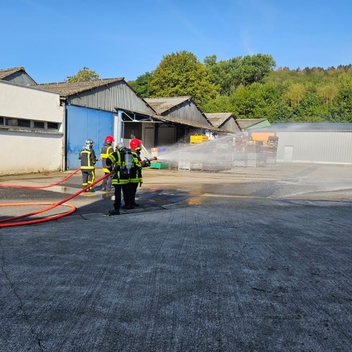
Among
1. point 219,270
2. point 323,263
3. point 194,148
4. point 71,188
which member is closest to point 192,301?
point 219,270

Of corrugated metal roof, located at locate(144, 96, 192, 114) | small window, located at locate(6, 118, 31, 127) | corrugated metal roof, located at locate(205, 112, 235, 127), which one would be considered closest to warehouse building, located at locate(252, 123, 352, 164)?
corrugated metal roof, located at locate(205, 112, 235, 127)

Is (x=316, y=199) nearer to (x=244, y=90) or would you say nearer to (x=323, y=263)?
(x=323, y=263)

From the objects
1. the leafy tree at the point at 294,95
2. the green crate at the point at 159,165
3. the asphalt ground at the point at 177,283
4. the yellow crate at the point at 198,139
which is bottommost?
the asphalt ground at the point at 177,283

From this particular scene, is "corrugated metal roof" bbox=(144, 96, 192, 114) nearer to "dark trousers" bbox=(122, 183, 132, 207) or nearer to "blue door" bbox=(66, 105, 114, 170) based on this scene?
"blue door" bbox=(66, 105, 114, 170)

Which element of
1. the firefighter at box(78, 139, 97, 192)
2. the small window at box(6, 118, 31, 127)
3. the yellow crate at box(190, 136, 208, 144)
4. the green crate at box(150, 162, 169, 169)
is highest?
the small window at box(6, 118, 31, 127)

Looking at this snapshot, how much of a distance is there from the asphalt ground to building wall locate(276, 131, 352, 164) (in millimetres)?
32839

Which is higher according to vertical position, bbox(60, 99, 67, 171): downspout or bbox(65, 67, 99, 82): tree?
bbox(65, 67, 99, 82): tree

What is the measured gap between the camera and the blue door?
685 inches

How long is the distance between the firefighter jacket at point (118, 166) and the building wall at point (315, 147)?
113ft

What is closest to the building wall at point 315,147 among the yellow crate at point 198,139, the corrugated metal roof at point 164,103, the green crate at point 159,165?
the corrugated metal roof at point 164,103

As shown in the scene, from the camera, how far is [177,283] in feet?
11.7

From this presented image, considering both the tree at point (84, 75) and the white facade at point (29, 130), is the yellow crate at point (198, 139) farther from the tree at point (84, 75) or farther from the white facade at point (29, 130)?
the tree at point (84, 75)

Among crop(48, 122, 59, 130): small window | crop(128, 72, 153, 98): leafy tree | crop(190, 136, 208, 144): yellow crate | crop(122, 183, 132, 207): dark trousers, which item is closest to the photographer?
crop(122, 183, 132, 207): dark trousers

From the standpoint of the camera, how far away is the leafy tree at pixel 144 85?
5908 cm
